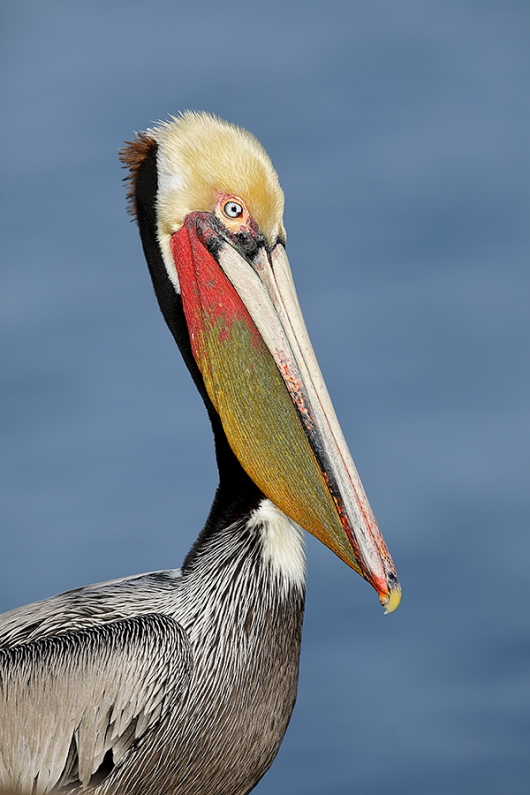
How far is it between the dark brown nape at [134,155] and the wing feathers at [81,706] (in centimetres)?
191

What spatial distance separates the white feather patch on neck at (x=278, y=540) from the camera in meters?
5.20

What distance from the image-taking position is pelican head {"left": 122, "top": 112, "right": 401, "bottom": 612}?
4914 mm

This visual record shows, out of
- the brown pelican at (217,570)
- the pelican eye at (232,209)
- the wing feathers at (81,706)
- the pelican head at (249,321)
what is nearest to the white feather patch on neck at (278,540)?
the brown pelican at (217,570)

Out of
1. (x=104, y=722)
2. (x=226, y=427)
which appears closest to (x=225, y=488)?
(x=226, y=427)

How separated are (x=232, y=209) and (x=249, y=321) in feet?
1.55

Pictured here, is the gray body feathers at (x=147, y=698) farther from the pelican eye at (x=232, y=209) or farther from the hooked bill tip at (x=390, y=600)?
the pelican eye at (x=232, y=209)

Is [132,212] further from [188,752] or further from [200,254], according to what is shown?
[188,752]

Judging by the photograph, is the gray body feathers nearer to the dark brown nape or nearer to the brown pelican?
the brown pelican

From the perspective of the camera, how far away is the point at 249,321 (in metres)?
5.05

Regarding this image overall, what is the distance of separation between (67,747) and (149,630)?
56cm

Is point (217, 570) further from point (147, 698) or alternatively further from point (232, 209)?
point (232, 209)

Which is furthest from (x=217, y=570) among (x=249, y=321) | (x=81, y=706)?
(x=249, y=321)

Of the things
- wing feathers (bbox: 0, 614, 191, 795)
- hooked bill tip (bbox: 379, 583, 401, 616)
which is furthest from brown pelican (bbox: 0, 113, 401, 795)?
hooked bill tip (bbox: 379, 583, 401, 616)

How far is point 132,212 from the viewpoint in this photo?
5473mm
